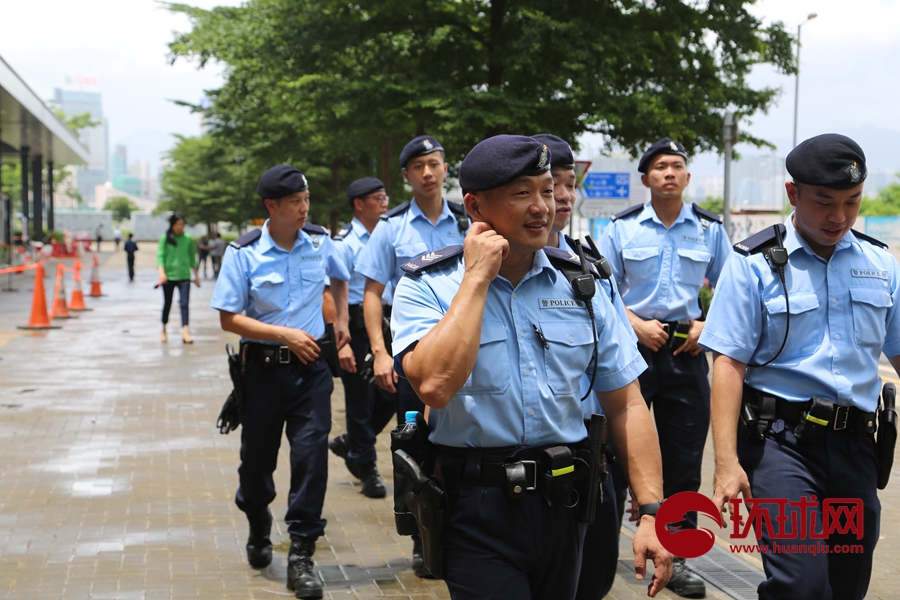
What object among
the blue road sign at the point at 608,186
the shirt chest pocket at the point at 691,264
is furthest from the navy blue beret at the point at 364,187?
the blue road sign at the point at 608,186

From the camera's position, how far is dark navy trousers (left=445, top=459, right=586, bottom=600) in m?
2.65

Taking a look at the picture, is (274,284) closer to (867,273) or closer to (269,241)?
(269,241)

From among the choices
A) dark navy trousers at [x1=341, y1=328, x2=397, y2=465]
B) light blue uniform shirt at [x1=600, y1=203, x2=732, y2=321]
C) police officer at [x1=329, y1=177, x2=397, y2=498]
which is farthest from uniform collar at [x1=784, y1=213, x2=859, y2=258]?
dark navy trousers at [x1=341, y1=328, x2=397, y2=465]

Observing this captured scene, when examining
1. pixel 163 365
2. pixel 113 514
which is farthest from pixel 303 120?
pixel 113 514

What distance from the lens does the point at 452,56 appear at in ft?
57.6

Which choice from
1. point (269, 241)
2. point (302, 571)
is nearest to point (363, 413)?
point (269, 241)

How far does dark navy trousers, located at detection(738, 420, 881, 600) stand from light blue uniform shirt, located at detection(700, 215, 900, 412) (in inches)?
6.0

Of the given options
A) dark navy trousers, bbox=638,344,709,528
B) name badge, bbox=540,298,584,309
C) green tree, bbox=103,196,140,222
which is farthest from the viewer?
green tree, bbox=103,196,140,222

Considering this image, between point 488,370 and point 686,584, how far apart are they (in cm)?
265

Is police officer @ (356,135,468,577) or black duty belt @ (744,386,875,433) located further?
police officer @ (356,135,468,577)

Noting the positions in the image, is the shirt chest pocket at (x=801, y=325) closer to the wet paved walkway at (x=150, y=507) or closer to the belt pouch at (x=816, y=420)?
the belt pouch at (x=816, y=420)

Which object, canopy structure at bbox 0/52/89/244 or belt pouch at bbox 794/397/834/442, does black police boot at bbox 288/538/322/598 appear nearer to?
belt pouch at bbox 794/397/834/442

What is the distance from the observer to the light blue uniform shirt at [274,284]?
17.2ft

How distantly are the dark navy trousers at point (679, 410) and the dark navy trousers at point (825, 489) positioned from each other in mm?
1533
